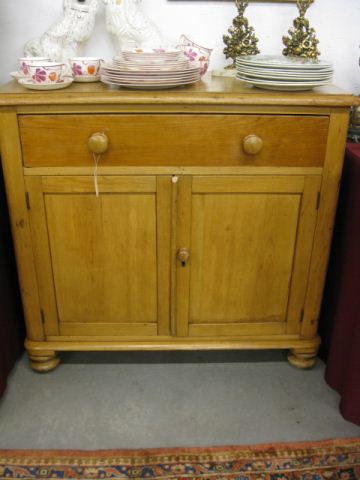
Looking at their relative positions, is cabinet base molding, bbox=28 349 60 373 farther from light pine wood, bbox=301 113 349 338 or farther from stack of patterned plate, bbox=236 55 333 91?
stack of patterned plate, bbox=236 55 333 91

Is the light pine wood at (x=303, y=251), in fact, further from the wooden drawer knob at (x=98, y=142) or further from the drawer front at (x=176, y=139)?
the wooden drawer knob at (x=98, y=142)

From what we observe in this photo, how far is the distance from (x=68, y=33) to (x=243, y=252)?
92 centimetres

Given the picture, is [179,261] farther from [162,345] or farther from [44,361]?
[44,361]

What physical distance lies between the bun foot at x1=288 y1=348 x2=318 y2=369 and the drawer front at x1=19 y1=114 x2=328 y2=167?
66 centimetres

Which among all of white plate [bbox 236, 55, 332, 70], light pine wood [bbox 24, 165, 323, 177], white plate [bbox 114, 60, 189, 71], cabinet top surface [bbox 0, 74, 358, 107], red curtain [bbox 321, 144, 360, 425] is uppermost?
white plate [bbox 236, 55, 332, 70]

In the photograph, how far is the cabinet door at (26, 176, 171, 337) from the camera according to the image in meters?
1.34

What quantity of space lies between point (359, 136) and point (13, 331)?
132 centimetres

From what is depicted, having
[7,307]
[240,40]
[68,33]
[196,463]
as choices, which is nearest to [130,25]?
[68,33]

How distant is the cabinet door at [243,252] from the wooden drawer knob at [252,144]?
0.09 metres

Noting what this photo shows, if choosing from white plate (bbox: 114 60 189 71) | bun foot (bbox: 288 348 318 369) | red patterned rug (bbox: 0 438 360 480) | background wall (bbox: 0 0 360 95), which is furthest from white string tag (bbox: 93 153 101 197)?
bun foot (bbox: 288 348 318 369)

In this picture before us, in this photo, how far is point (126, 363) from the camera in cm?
168

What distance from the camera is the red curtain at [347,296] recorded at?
4.54 feet

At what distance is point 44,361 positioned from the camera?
5.23ft

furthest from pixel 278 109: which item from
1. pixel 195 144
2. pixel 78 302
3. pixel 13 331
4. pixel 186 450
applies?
pixel 13 331
